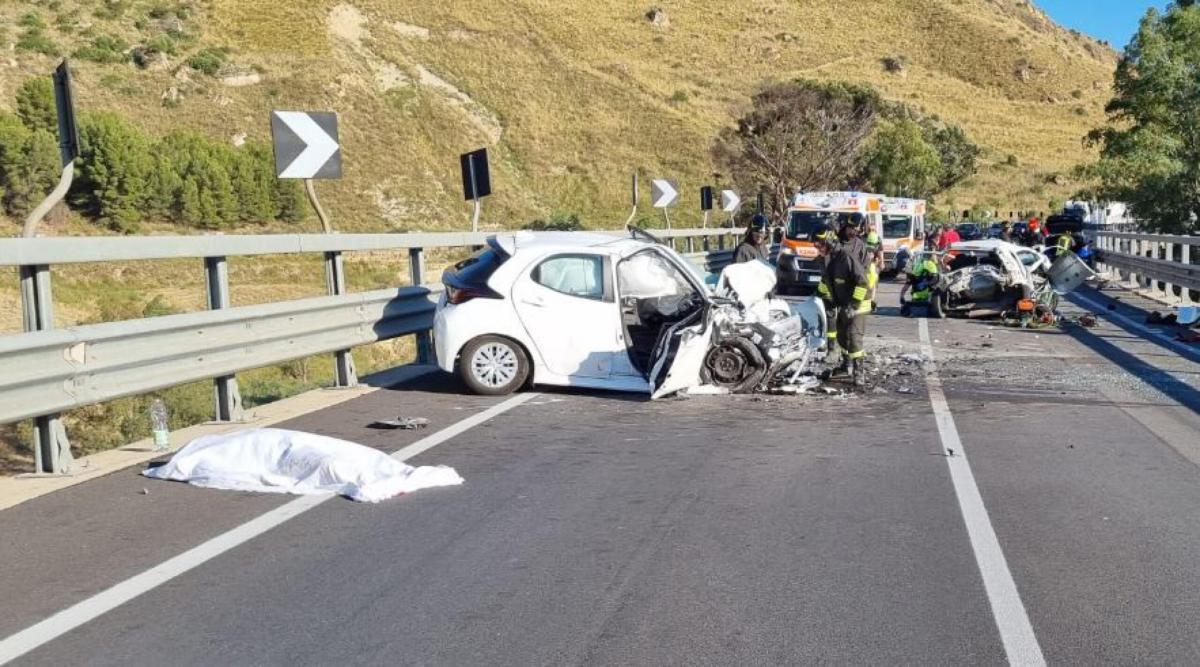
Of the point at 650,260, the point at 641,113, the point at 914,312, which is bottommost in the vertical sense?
the point at 914,312

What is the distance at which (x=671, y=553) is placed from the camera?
247 inches

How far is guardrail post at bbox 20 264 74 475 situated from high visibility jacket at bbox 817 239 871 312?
25.8 ft

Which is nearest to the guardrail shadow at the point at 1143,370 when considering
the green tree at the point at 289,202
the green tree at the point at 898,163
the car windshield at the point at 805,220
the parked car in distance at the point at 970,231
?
the car windshield at the point at 805,220

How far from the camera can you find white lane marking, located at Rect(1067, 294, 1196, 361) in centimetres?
1602

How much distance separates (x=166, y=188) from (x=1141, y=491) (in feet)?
132

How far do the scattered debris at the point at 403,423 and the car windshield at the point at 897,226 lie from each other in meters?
25.3

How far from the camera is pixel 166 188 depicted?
43.2m

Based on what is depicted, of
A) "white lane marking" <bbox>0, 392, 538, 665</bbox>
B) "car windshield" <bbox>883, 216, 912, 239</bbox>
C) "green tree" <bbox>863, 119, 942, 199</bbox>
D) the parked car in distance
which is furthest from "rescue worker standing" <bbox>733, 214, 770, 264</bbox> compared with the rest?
"green tree" <bbox>863, 119, 942, 199</bbox>

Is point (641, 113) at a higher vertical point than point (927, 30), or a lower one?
lower

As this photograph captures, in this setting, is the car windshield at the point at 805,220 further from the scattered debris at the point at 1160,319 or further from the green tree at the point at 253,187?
the green tree at the point at 253,187

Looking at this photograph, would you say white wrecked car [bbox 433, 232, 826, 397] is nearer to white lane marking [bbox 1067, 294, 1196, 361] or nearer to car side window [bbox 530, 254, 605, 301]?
car side window [bbox 530, 254, 605, 301]

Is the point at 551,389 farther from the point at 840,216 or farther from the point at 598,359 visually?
the point at 840,216

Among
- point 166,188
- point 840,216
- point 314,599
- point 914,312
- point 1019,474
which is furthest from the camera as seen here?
point 166,188

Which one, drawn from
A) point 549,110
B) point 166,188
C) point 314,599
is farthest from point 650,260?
point 549,110
